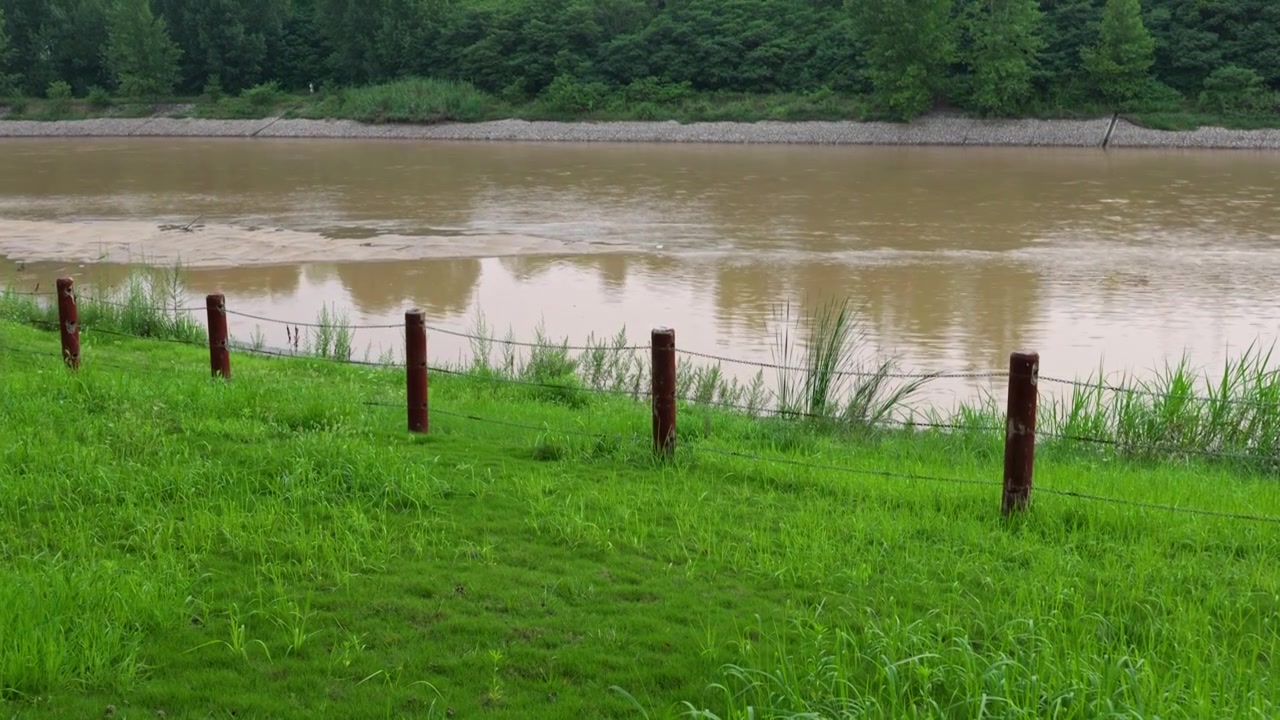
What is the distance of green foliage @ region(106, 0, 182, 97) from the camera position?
70.3 m

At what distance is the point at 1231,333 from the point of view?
616 inches

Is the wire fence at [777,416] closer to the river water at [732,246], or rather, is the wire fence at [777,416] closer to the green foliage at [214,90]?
the river water at [732,246]

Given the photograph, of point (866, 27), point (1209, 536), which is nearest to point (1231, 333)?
point (1209, 536)

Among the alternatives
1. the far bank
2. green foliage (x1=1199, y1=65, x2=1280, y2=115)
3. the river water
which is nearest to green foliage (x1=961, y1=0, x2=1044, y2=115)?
the far bank

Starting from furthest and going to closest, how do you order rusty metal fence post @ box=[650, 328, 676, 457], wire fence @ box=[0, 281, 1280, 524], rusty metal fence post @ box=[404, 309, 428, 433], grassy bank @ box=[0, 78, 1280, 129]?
grassy bank @ box=[0, 78, 1280, 129]
rusty metal fence post @ box=[404, 309, 428, 433]
rusty metal fence post @ box=[650, 328, 676, 457]
wire fence @ box=[0, 281, 1280, 524]

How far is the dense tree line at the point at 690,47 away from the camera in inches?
1886

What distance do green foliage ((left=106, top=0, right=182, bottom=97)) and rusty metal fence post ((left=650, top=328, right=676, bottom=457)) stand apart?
69.9 m

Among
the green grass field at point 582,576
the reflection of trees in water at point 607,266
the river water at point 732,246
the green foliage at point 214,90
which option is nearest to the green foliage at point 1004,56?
the river water at point 732,246

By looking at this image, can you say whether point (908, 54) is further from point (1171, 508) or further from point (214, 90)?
point (1171, 508)

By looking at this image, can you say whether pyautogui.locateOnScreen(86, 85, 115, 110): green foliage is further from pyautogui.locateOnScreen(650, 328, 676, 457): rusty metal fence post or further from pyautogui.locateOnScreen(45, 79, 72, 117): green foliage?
pyautogui.locateOnScreen(650, 328, 676, 457): rusty metal fence post

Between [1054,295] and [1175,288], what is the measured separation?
79.9 inches

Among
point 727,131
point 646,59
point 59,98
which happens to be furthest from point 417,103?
point 59,98

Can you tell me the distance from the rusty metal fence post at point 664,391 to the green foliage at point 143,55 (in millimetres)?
69882

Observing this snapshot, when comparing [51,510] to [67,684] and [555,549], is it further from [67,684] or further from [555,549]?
[555,549]
